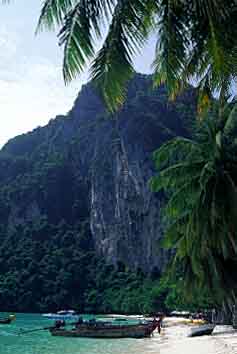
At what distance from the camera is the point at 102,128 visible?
295ft

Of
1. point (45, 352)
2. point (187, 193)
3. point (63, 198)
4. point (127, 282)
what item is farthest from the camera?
point (63, 198)

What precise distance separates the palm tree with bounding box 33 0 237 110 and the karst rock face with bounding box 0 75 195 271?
5610cm

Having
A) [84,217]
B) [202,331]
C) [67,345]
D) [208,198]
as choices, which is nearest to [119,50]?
[208,198]

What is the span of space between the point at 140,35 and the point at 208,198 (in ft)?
29.4

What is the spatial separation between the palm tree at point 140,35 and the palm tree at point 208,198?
26.3 feet

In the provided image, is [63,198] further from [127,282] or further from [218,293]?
[218,293]

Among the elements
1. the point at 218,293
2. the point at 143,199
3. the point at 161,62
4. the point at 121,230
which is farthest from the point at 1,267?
the point at 161,62

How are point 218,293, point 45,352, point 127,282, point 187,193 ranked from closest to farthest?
point 187,193 → point 218,293 → point 45,352 → point 127,282

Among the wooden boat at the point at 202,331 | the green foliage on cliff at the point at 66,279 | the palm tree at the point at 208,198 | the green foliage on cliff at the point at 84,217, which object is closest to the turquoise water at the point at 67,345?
the wooden boat at the point at 202,331

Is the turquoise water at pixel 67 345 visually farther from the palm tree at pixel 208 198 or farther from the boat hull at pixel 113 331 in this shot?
the palm tree at pixel 208 198

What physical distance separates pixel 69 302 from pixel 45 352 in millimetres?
52184

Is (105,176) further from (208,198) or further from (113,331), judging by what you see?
(208,198)

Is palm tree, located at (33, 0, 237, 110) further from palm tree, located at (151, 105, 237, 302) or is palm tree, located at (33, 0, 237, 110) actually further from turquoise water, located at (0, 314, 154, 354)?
turquoise water, located at (0, 314, 154, 354)

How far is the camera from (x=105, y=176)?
8538 centimetres
